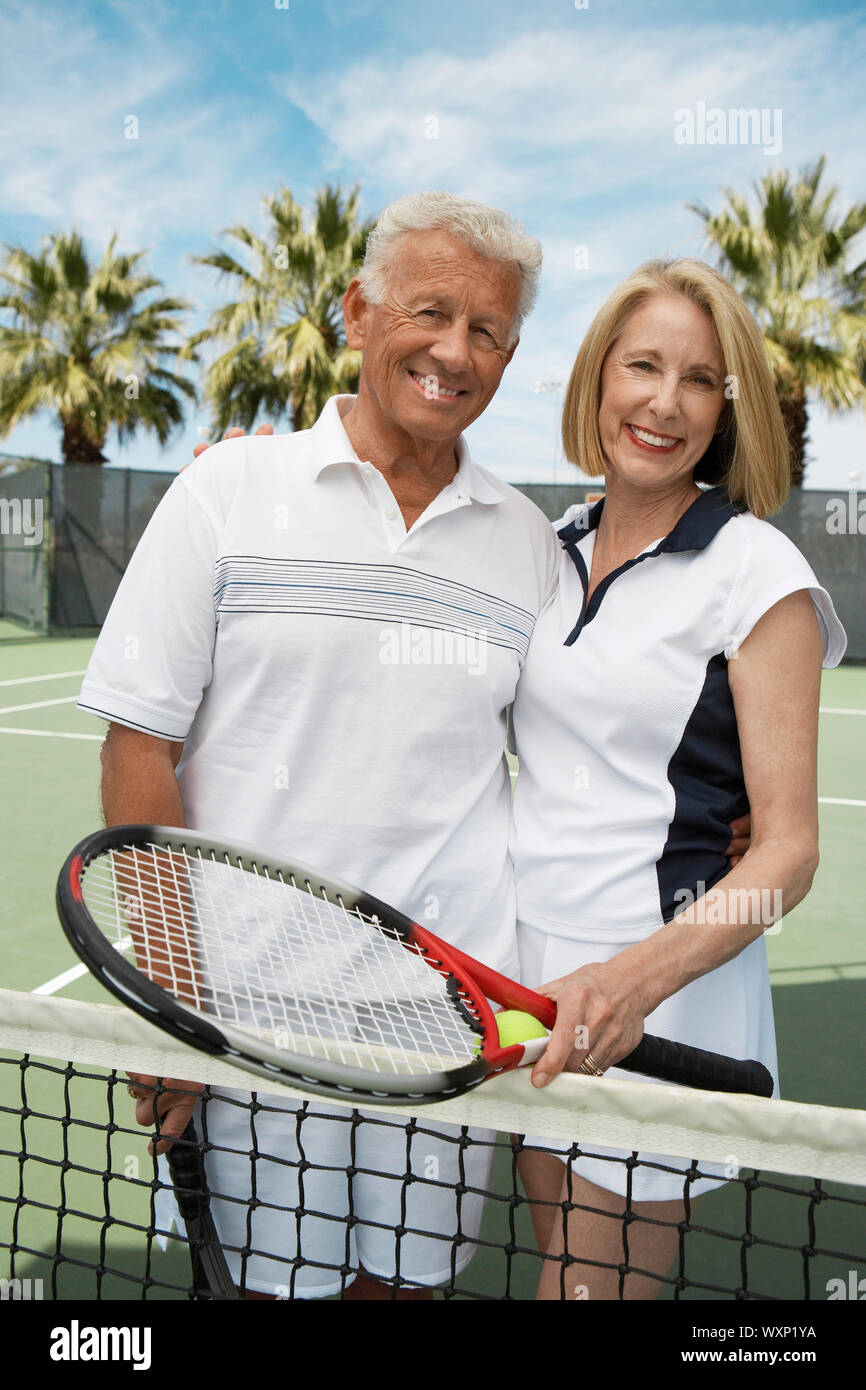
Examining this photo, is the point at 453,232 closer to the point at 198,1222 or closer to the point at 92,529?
the point at 198,1222

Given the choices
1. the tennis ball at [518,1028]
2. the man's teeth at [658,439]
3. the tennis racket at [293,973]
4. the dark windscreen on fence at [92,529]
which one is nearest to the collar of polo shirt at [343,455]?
the man's teeth at [658,439]

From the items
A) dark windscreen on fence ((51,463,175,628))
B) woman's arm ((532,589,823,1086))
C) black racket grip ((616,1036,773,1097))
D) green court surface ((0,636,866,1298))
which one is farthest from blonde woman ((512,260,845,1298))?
dark windscreen on fence ((51,463,175,628))

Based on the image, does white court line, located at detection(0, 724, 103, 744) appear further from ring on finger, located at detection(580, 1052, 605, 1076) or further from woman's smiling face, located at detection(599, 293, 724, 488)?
ring on finger, located at detection(580, 1052, 605, 1076)

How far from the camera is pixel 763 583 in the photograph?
160 centimetres

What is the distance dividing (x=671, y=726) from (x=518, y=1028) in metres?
0.53

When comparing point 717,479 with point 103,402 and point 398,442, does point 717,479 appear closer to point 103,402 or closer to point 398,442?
point 398,442

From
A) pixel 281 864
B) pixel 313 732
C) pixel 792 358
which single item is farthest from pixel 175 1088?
pixel 792 358

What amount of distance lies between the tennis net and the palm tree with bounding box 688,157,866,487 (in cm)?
1403

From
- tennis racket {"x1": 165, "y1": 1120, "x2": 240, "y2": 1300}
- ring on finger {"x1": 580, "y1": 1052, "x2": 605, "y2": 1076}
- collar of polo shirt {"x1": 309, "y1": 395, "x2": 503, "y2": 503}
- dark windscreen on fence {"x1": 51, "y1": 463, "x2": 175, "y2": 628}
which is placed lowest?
tennis racket {"x1": 165, "y1": 1120, "x2": 240, "y2": 1300}

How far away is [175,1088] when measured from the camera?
1649mm

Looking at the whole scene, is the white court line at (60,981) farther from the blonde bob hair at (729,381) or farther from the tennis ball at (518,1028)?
the blonde bob hair at (729,381)

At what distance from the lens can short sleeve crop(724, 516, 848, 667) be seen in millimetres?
1582

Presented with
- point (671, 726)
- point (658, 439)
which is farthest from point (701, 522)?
point (671, 726)
